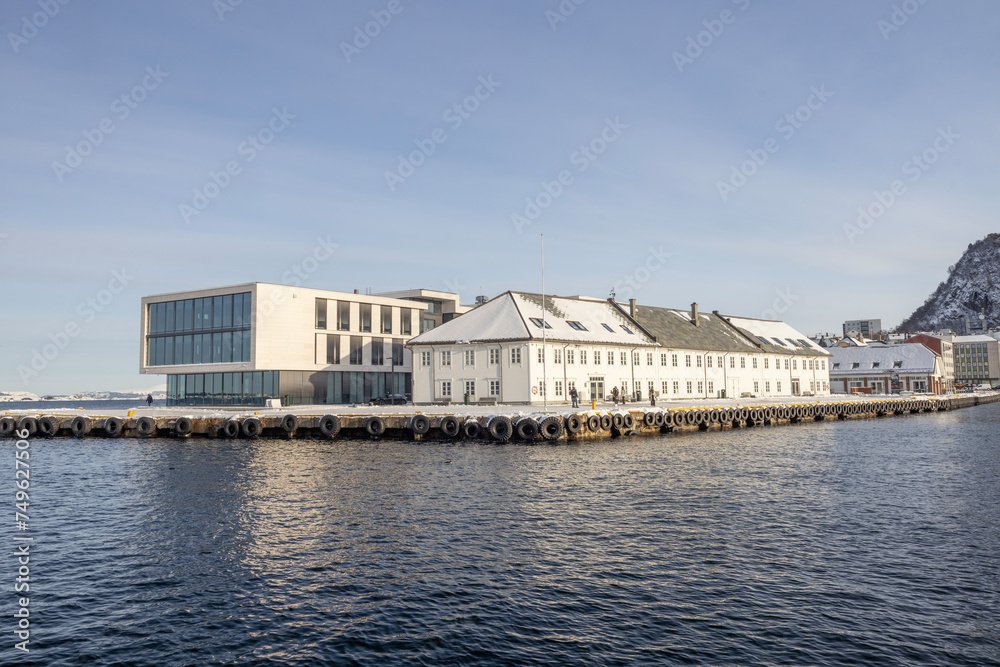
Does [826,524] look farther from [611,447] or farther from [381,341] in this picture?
[381,341]

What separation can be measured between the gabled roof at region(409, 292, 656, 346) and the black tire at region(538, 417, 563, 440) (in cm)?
1799

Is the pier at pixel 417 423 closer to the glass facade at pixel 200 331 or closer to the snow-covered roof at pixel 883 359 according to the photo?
the glass facade at pixel 200 331

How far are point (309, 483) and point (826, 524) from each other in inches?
811

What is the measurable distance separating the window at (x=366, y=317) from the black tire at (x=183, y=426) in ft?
112

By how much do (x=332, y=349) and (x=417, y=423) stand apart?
37.0m

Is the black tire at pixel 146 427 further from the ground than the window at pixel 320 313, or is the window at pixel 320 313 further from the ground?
the window at pixel 320 313

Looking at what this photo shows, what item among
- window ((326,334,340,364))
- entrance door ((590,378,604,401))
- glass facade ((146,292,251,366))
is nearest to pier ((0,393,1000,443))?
entrance door ((590,378,604,401))

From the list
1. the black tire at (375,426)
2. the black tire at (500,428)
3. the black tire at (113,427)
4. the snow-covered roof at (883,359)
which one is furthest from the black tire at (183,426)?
the snow-covered roof at (883,359)

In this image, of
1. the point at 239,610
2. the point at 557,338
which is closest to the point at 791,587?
the point at 239,610

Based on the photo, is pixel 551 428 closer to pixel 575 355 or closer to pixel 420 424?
pixel 420 424

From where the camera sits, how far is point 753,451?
141 feet

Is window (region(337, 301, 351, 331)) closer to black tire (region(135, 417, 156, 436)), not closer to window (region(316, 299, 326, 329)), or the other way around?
window (region(316, 299, 326, 329))

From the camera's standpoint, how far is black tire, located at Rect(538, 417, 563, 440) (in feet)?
159

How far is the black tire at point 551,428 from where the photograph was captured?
4844 cm
